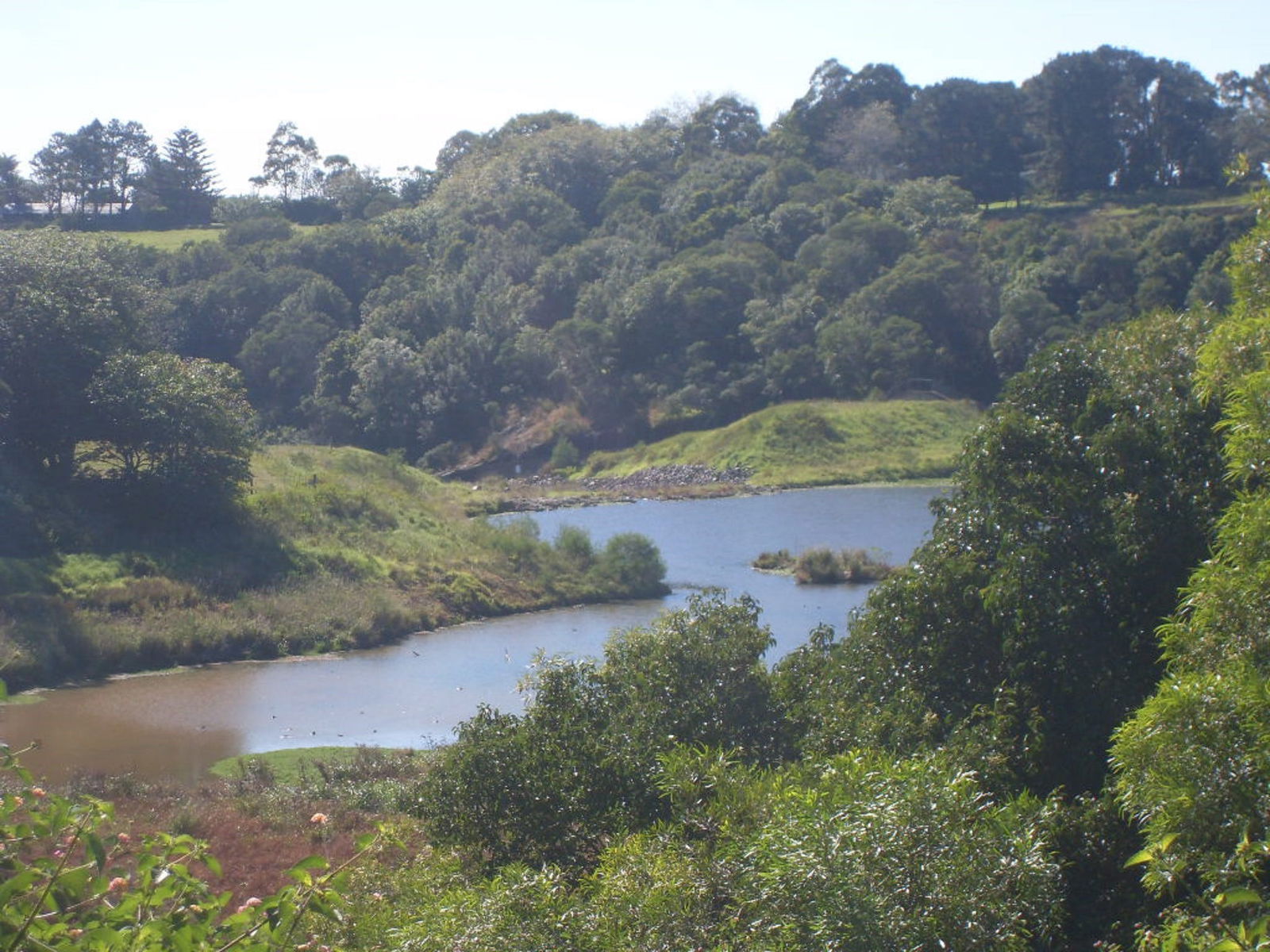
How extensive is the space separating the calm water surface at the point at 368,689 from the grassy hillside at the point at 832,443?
1197cm

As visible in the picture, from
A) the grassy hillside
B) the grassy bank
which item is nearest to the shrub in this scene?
the grassy bank

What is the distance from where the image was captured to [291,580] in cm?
3100

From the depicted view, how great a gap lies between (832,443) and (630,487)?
8618mm

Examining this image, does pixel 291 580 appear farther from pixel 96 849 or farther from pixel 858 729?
pixel 96 849

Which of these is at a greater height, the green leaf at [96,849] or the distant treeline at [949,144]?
the distant treeline at [949,144]

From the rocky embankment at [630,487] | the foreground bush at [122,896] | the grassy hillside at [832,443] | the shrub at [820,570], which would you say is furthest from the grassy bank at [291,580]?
the foreground bush at [122,896]

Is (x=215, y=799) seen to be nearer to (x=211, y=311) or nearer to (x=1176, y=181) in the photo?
(x=211, y=311)

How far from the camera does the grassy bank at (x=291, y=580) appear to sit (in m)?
26.5

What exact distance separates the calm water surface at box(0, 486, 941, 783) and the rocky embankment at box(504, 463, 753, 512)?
12.1 metres

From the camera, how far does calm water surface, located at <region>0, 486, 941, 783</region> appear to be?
2105 centimetres

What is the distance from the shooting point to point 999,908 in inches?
231

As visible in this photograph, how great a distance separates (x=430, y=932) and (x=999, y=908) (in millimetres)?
3086

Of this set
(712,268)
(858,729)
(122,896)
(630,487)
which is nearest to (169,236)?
(712,268)

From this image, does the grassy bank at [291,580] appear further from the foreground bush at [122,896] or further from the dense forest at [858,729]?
the foreground bush at [122,896]
